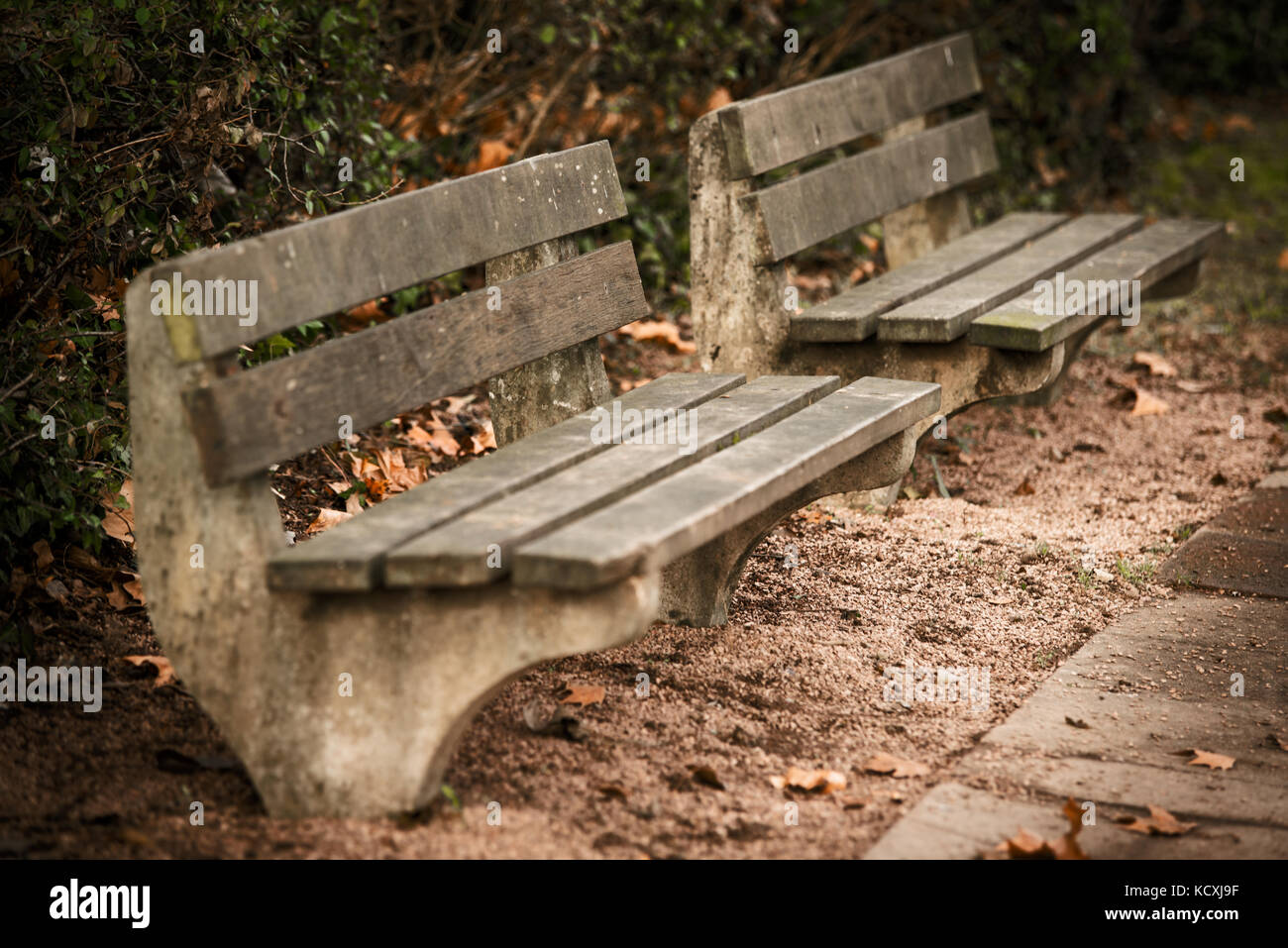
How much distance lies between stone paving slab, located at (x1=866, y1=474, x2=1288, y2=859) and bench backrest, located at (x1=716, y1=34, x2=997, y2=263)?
143cm

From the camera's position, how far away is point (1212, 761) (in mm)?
2795

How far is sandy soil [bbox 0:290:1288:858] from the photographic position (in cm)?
249

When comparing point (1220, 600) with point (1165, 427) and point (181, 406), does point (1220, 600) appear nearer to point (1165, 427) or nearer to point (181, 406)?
point (1165, 427)

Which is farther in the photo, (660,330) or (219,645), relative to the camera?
(660,330)

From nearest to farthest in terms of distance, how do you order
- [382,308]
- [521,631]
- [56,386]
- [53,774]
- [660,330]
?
1. [521,631]
2. [53,774]
3. [56,386]
4. [382,308]
5. [660,330]

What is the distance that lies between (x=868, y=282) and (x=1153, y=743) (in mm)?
1863

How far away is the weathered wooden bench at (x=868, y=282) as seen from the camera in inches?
154

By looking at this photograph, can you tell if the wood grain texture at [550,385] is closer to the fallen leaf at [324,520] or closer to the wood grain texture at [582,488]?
the wood grain texture at [582,488]

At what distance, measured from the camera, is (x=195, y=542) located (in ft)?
7.98

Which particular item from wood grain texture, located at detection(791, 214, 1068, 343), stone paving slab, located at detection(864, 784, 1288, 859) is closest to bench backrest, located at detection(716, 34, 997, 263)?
wood grain texture, located at detection(791, 214, 1068, 343)

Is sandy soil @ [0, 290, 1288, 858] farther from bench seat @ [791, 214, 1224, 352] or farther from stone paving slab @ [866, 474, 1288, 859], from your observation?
bench seat @ [791, 214, 1224, 352]

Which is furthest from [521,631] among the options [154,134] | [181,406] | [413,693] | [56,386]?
[154,134]

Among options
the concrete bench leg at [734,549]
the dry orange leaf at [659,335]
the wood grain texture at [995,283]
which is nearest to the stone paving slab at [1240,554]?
the wood grain texture at [995,283]
